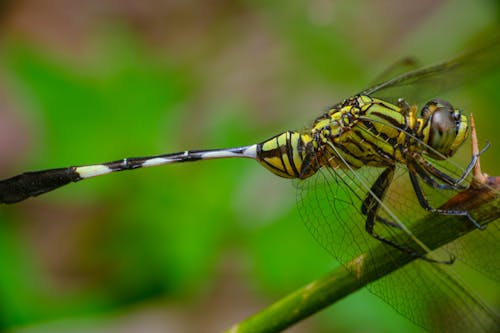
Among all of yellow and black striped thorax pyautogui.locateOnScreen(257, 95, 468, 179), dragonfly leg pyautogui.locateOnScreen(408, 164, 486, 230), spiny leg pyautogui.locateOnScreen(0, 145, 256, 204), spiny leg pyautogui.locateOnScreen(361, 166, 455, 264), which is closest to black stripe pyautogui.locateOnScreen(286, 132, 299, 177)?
yellow and black striped thorax pyautogui.locateOnScreen(257, 95, 468, 179)

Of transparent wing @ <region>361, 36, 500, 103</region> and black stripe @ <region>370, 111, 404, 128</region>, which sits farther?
transparent wing @ <region>361, 36, 500, 103</region>

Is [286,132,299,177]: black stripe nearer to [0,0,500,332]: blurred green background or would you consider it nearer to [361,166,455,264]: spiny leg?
[361,166,455,264]: spiny leg

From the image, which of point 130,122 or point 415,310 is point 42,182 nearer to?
point 130,122

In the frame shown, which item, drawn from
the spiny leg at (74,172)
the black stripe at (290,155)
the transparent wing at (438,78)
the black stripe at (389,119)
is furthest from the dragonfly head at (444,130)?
the spiny leg at (74,172)

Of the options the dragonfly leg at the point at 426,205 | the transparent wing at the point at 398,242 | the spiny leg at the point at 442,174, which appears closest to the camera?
the dragonfly leg at the point at 426,205

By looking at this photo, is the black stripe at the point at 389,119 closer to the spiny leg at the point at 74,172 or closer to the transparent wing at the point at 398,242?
the transparent wing at the point at 398,242

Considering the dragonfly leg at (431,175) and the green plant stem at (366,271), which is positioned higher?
the dragonfly leg at (431,175)

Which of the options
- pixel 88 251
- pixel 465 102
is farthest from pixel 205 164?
pixel 465 102
